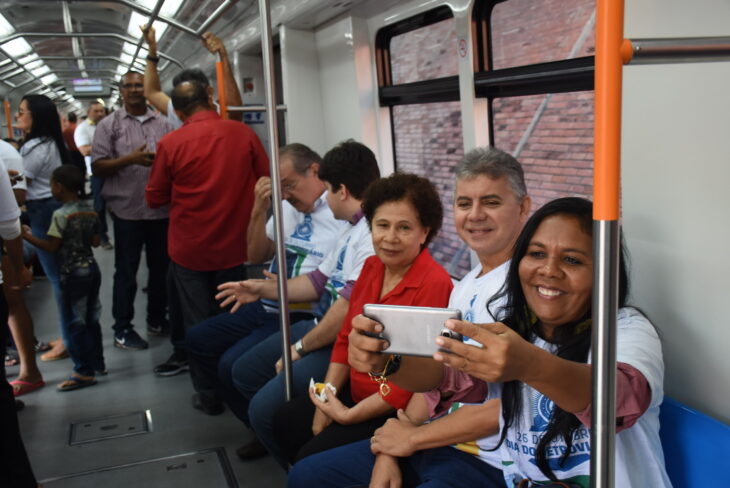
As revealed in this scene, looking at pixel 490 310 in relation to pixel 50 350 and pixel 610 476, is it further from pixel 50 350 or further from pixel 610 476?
pixel 50 350

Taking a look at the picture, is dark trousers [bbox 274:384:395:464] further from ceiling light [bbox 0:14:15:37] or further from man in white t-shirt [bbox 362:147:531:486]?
ceiling light [bbox 0:14:15:37]

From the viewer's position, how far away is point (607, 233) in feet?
2.70

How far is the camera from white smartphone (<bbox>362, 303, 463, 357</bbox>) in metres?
1.41

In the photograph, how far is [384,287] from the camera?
237 cm

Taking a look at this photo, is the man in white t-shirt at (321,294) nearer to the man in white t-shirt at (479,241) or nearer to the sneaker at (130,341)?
the man in white t-shirt at (479,241)

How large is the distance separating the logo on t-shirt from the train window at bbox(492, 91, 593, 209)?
3.02 ft

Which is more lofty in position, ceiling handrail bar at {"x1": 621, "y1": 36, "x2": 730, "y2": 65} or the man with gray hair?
ceiling handrail bar at {"x1": 621, "y1": 36, "x2": 730, "y2": 65}

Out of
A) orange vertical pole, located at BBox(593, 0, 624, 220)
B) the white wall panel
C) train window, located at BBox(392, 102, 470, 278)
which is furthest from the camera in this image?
train window, located at BBox(392, 102, 470, 278)

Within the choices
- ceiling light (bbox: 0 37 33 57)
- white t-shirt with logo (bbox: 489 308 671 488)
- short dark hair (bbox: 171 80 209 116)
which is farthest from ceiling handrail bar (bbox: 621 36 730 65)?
ceiling light (bbox: 0 37 33 57)

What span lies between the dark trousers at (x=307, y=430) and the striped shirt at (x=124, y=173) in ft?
8.49

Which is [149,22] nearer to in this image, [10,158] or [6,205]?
[10,158]

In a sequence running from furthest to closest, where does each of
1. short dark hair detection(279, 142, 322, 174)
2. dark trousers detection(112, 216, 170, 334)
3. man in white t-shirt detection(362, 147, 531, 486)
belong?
dark trousers detection(112, 216, 170, 334) < short dark hair detection(279, 142, 322, 174) < man in white t-shirt detection(362, 147, 531, 486)

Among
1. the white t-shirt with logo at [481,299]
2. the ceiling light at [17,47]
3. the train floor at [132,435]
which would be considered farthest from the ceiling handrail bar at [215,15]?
the ceiling light at [17,47]

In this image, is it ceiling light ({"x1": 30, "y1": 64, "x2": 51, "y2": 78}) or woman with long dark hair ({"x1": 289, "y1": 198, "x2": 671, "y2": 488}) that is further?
ceiling light ({"x1": 30, "y1": 64, "x2": 51, "y2": 78})
